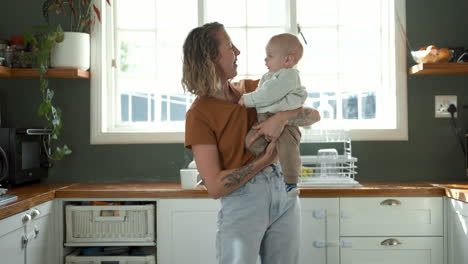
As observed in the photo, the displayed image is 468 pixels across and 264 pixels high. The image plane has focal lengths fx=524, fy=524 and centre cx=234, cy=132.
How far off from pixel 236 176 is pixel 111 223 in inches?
54.6

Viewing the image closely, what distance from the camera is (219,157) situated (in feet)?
6.23

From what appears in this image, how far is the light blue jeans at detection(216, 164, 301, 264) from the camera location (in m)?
1.79

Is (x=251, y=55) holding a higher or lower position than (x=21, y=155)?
higher

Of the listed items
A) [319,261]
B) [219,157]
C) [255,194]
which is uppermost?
[219,157]

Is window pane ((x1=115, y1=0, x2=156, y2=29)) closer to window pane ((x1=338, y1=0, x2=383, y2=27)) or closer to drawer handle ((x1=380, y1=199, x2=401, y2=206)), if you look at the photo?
window pane ((x1=338, y1=0, x2=383, y2=27))

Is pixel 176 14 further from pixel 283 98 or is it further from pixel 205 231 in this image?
pixel 283 98

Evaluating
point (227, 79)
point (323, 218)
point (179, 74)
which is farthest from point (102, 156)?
point (227, 79)

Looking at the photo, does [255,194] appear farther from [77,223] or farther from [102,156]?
[102,156]

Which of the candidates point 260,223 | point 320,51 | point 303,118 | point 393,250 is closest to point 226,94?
point 303,118

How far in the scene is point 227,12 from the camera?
3.57 meters

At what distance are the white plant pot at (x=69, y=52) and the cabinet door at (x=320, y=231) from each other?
1.64m

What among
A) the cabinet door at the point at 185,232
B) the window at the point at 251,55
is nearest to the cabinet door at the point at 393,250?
the cabinet door at the point at 185,232

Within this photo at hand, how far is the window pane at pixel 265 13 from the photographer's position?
11.7 ft

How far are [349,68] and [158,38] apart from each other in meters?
1.33
